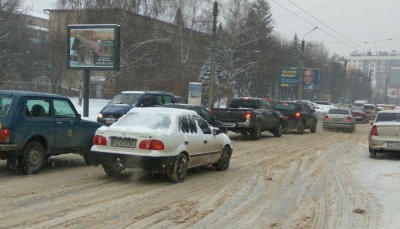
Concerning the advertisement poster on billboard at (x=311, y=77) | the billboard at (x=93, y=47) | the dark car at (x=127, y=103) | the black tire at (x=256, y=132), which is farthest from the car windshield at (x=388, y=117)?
the advertisement poster on billboard at (x=311, y=77)

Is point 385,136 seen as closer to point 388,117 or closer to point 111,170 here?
point 388,117

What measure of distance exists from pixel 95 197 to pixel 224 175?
12.1 ft

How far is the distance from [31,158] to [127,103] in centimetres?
955

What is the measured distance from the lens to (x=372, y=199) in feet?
28.4

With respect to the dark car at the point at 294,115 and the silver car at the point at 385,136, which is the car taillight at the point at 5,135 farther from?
the dark car at the point at 294,115

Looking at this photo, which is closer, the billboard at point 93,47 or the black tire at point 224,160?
the black tire at point 224,160

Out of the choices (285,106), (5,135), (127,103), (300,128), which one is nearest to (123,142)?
(5,135)

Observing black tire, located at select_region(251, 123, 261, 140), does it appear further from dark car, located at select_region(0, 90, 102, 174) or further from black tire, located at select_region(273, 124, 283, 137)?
dark car, located at select_region(0, 90, 102, 174)

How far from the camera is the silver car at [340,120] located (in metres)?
28.4

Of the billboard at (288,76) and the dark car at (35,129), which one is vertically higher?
the billboard at (288,76)

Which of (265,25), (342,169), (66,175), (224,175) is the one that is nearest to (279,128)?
(342,169)

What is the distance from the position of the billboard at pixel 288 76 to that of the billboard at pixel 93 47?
41.8 m

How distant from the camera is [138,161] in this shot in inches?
361

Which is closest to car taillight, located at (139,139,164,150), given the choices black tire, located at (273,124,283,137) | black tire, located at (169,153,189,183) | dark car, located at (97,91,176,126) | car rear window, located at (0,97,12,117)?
black tire, located at (169,153,189,183)
